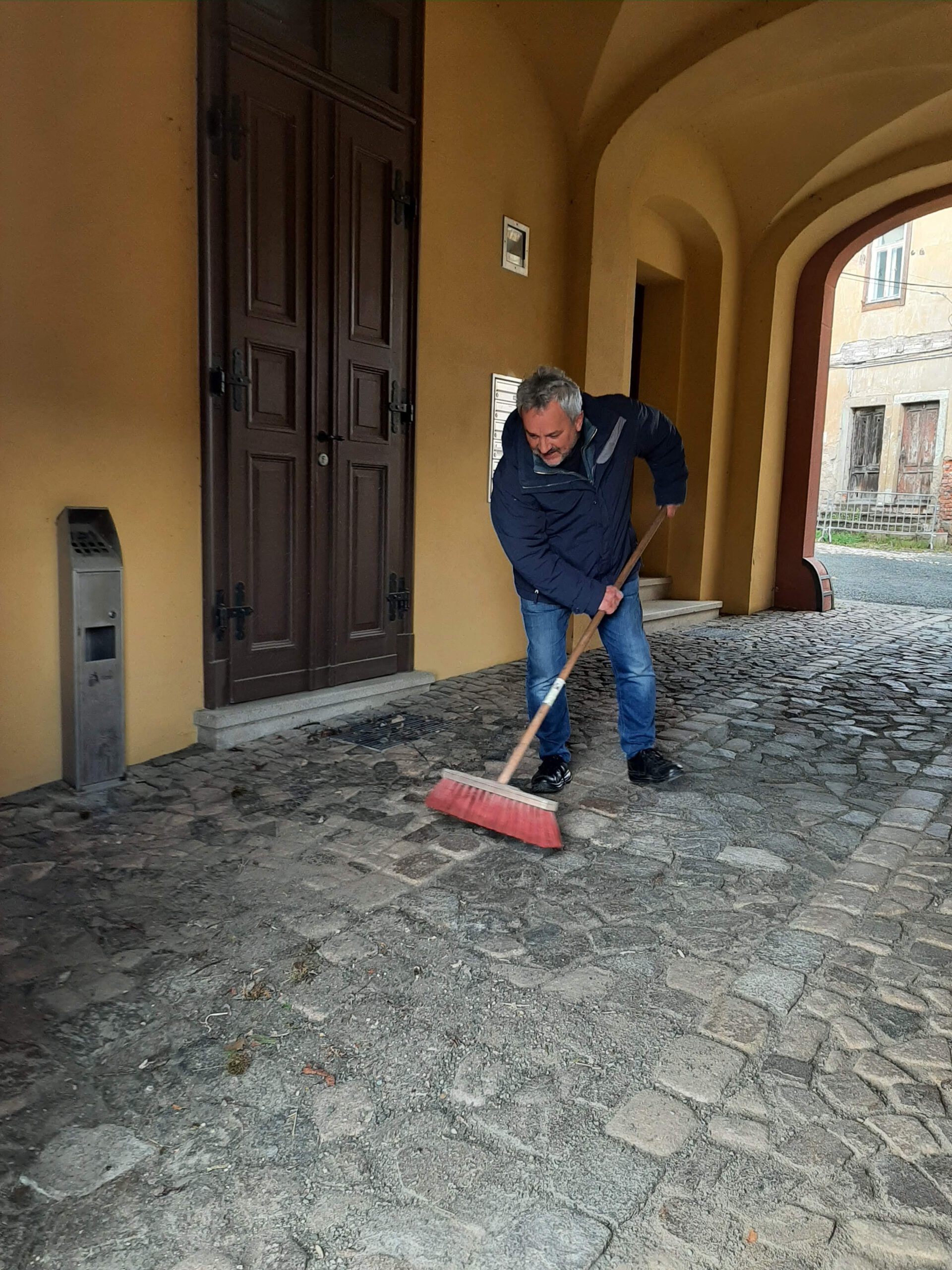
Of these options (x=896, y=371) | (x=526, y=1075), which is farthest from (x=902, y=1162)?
(x=896, y=371)

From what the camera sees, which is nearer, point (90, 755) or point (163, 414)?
point (90, 755)

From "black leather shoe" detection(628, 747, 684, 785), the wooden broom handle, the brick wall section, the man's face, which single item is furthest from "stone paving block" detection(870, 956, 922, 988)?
the brick wall section

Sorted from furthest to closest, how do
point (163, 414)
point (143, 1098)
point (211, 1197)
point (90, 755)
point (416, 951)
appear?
point (163, 414)
point (90, 755)
point (416, 951)
point (143, 1098)
point (211, 1197)

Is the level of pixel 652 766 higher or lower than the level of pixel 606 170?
lower

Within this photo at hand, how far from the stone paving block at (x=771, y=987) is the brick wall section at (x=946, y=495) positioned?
20.5 meters

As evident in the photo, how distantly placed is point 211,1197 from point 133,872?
1517 millimetres

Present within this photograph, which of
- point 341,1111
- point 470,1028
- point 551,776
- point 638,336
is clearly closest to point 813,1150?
point 470,1028

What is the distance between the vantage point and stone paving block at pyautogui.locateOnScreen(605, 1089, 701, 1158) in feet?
5.75

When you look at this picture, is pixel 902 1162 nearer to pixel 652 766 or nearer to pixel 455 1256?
pixel 455 1256

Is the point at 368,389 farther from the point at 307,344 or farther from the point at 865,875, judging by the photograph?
the point at 865,875

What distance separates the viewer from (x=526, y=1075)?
1.96m

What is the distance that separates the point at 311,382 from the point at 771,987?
12.3ft

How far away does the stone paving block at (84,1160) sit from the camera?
1.64 meters

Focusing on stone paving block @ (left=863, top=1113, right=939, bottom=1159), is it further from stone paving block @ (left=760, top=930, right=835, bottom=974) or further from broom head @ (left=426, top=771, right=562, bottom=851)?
broom head @ (left=426, top=771, right=562, bottom=851)
